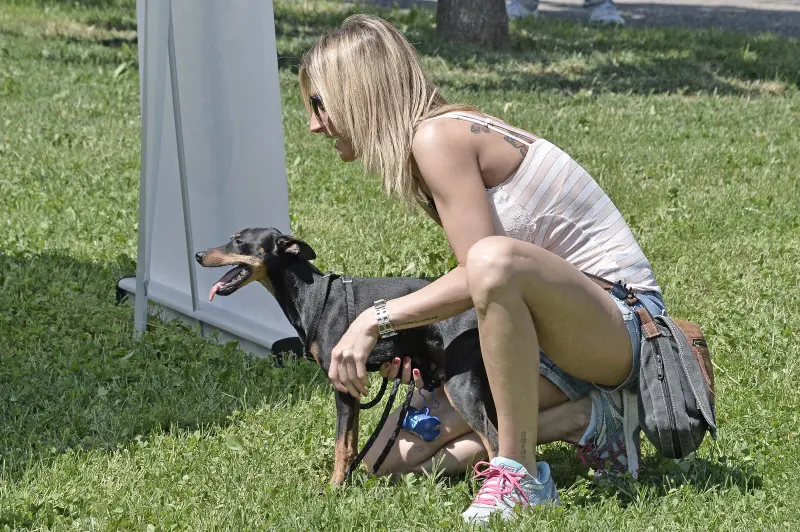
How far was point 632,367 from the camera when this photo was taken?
136 inches

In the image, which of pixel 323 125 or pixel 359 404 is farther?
pixel 359 404

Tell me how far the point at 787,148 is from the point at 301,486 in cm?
590

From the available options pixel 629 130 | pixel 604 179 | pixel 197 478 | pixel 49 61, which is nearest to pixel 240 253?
pixel 197 478

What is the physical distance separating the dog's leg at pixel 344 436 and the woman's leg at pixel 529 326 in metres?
0.58

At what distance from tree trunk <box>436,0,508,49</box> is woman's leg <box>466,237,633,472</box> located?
9979 millimetres

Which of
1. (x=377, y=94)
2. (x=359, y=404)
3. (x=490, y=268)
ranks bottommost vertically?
(x=359, y=404)

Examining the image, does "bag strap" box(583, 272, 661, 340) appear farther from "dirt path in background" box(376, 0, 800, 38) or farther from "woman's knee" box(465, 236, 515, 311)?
"dirt path in background" box(376, 0, 800, 38)

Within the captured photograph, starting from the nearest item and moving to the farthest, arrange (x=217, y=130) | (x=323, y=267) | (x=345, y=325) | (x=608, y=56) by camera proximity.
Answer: (x=345, y=325), (x=217, y=130), (x=323, y=267), (x=608, y=56)

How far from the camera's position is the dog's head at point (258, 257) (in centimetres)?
396

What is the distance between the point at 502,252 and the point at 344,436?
976mm

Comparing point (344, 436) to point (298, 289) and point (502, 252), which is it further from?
point (502, 252)

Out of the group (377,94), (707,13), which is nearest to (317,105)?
(377,94)

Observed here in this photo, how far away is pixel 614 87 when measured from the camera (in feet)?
35.7

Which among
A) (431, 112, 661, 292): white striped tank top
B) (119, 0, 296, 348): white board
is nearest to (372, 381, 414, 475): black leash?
(431, 112, 661, 292): white striped tank top
